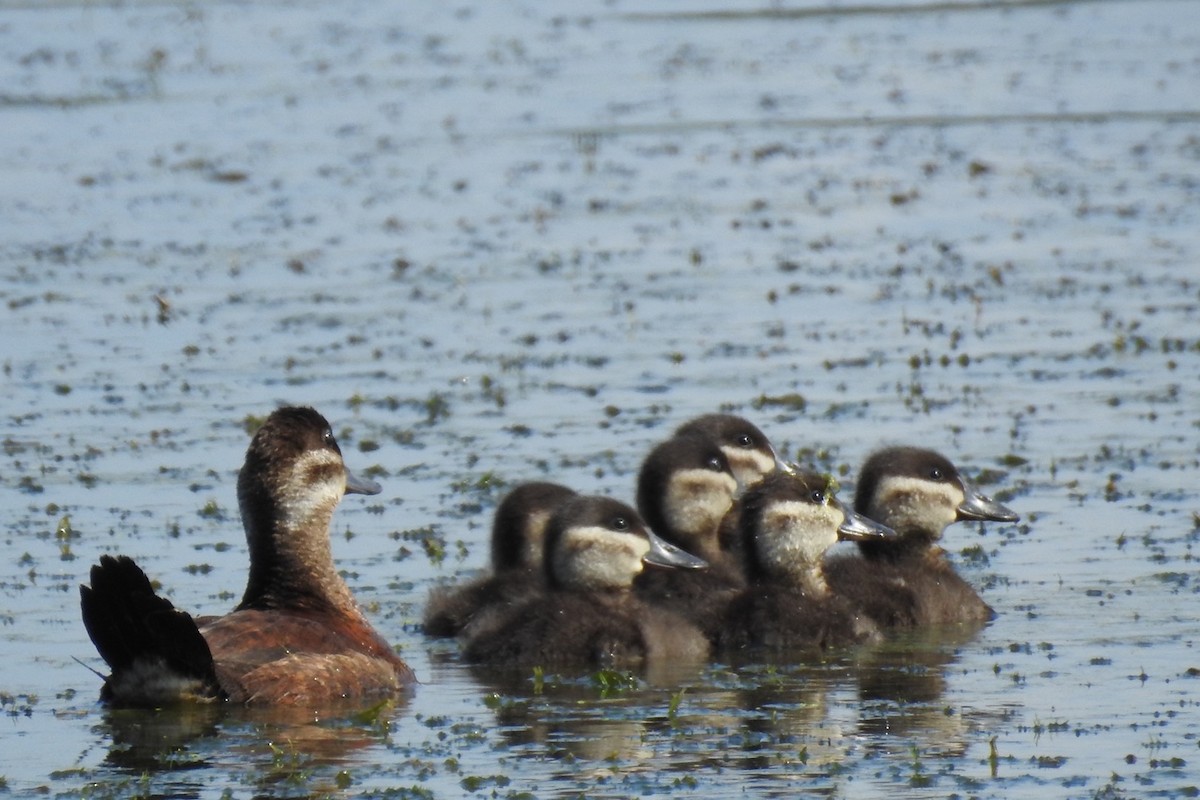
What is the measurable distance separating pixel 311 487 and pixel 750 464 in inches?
111

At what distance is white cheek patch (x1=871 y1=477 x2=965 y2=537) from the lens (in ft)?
40.5

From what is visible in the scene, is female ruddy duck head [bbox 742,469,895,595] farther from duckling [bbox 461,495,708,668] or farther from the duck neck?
the duck neck

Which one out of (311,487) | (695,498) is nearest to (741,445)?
(695,498)

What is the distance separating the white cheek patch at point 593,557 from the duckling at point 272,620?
34.5 inches

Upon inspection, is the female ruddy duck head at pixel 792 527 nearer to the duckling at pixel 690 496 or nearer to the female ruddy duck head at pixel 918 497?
the duckling at pixel 690 496

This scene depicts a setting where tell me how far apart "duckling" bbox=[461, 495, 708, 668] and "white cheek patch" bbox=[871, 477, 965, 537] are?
1175 mm

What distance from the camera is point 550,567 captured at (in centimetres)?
1145

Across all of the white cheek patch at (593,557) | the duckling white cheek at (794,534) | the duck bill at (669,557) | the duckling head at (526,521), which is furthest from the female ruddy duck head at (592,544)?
the duckling white cheek at (794,534)

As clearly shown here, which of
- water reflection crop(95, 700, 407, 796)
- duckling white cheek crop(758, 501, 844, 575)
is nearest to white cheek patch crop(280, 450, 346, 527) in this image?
water reflection crop(95, 700, 407, 796)

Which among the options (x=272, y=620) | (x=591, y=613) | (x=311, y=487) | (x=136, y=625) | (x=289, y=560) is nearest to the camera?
(x=136, y=625)

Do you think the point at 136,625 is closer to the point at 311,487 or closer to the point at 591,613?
the point at 311,487

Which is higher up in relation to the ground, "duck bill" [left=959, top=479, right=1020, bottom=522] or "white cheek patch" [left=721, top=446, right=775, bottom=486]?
"white cheek patch" [left=721, top=446, right=775, bottom=486]

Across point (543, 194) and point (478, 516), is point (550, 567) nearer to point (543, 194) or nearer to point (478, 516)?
point (478, 516)

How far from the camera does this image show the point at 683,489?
40.4 ft
